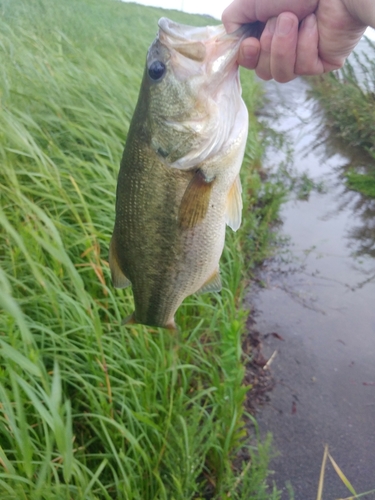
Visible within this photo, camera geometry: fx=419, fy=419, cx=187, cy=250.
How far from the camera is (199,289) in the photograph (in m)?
1.67

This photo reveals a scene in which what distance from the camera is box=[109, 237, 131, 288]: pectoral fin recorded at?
60.7 inches

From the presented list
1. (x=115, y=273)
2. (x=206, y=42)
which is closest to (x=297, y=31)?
(x=206, y=42)

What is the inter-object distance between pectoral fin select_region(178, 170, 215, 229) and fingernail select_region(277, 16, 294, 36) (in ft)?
1.69

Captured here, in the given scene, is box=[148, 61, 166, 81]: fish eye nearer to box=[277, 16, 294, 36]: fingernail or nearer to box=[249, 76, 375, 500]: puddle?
box=[277, 16, 294, 36]: fingernail

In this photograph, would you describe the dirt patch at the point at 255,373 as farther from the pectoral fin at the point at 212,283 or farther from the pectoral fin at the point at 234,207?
the pectoral fin at the point at 234,207

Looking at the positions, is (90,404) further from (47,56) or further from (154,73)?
(47,56)

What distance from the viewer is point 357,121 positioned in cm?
820

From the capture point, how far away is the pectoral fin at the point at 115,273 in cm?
154

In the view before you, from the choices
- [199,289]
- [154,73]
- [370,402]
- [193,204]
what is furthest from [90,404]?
[370,402]

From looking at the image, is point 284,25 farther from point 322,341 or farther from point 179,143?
point 322,341

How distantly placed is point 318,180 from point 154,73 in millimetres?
5599

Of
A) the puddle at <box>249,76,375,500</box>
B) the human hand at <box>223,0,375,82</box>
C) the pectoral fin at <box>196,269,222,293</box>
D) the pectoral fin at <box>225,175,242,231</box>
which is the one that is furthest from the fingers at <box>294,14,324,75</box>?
the puddle at <box>249,76,375,500</box>

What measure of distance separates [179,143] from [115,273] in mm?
535

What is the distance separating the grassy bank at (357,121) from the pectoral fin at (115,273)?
5542 millimetres
